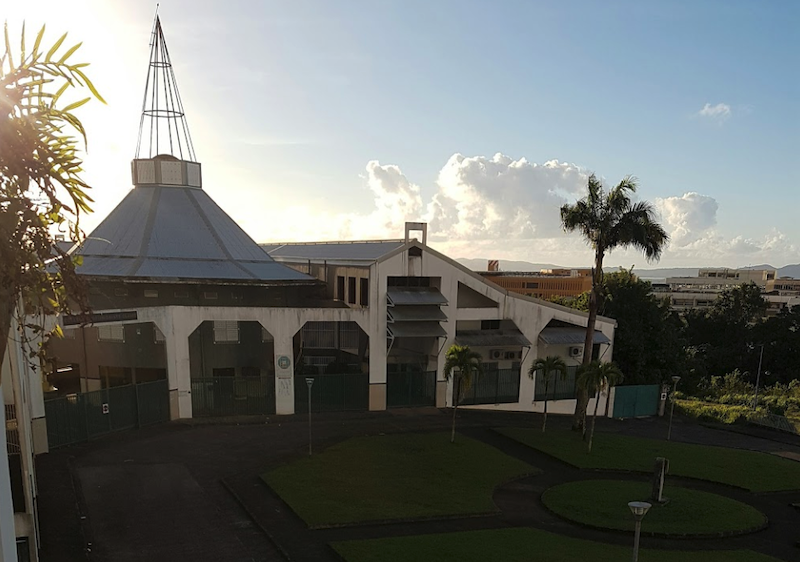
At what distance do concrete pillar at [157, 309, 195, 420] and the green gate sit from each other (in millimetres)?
28068

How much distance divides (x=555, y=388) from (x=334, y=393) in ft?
A: 50.9

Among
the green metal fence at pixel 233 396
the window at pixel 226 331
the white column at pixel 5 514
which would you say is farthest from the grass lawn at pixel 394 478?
the window at pixel 226 331

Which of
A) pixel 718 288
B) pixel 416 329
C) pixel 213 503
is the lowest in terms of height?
pixel 718 288

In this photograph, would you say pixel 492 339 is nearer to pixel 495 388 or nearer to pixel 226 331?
pixel 495 388

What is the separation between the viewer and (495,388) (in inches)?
1382

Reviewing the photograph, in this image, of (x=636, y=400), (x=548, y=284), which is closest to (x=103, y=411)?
(x=636, y=400)

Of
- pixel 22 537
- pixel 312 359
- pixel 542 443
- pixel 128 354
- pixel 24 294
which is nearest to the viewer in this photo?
pixel 24 294

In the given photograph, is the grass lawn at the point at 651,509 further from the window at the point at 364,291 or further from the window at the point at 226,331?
the window at the point at 226,331

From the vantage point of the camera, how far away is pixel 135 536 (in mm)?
16594

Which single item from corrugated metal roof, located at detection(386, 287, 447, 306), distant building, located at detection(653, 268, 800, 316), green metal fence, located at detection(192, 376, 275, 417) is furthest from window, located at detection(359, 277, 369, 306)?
distant building, located at detection(653, 268, 800, 316)

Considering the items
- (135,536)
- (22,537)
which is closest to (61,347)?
(135,536)

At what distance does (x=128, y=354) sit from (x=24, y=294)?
30.7m

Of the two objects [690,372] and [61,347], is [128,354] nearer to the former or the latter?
[61,347]

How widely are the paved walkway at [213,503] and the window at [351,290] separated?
10.0 m
